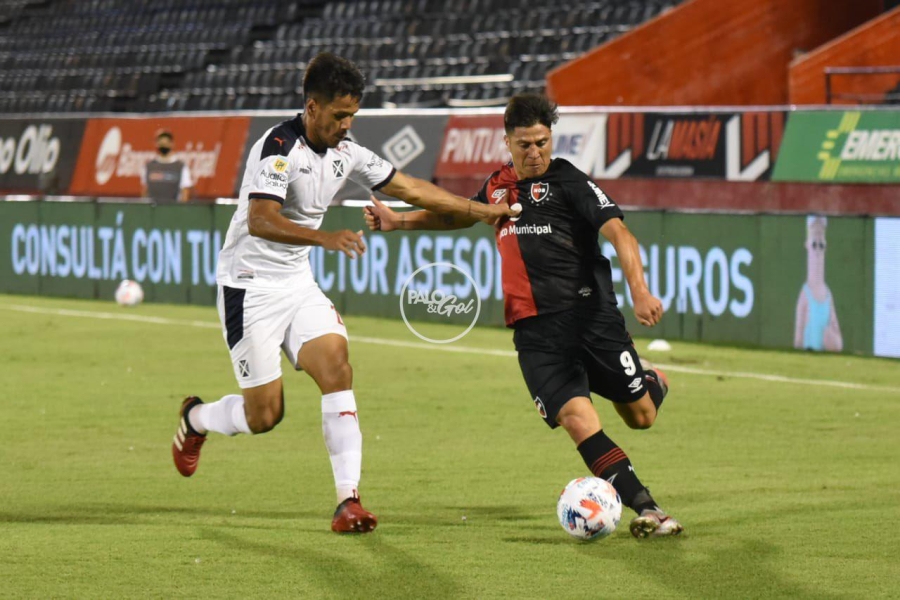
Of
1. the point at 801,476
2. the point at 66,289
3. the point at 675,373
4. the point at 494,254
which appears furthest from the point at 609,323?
the point at 66,289

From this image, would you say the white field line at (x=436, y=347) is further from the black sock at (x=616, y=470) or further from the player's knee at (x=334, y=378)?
the player's knee at (x=334, y=378)

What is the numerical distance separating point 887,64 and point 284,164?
51.0 feet

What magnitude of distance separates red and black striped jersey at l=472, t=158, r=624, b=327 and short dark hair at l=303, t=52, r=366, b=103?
36.1 inches

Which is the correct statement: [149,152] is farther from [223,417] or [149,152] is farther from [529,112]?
[529,112]

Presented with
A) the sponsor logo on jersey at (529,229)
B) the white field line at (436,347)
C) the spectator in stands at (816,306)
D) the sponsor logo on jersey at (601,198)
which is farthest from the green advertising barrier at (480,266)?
the sponsor logo on jersey at (601,198)

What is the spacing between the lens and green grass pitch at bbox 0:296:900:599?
21.0ft

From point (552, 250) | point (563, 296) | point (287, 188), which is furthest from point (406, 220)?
point (563, 296)

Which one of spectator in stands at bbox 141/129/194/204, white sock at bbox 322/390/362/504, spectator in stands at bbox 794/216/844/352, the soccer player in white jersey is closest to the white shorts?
the soccer player in white jersey

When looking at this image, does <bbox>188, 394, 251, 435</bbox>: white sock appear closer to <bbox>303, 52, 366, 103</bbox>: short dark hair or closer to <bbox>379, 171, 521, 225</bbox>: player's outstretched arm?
<bbox>379, 171, 521, 225</bbox>: player's outstretched arm

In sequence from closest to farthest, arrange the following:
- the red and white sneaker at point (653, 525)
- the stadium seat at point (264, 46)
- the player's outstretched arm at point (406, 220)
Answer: the red and white sneaker at point (653, 525) → the player's outstretched arm at point (406, 220) → the stadium seat at point (264, 46)

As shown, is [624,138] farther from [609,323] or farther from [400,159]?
[609,323]

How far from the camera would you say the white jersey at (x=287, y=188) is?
7191mm

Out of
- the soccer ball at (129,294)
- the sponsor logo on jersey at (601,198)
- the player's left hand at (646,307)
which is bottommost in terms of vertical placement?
the soccer ball at (129,294)

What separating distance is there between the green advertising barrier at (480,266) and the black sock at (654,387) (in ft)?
10.9
